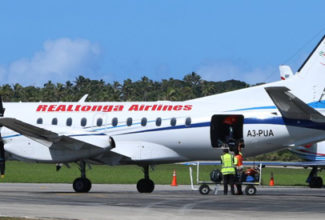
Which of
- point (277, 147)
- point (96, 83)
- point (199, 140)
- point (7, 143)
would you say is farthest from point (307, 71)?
point (96, 83)

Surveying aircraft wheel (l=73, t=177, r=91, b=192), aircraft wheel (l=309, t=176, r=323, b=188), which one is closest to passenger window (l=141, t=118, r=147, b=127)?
aircraft wheel (l=73, t=177, r=91, b=192)

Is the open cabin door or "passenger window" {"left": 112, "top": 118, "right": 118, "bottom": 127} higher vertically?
"passenger window" {"left": 112, "top": 118, "right": 118, "bottom": 127}

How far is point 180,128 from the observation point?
1243 inches

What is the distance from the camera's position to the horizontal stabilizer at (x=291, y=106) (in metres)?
28.9

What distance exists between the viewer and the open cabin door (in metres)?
30.8

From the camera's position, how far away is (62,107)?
113 feet

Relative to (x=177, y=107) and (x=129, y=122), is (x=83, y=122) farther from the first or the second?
(x=177, y=107)

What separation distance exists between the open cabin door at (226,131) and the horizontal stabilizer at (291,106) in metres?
1.99

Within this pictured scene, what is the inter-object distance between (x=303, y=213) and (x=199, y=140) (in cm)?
1027

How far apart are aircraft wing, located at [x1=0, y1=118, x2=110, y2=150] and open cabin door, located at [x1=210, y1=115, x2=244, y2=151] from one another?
450 cm

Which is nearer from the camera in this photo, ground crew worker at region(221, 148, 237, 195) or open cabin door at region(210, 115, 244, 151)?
ground crew worker at region(221, 148, 237, 195)

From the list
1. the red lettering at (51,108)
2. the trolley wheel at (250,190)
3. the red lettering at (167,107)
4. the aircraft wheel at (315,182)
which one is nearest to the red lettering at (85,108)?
the red lettering at (51,108)

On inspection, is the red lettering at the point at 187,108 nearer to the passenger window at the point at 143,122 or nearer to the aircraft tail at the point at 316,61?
the passenger window at the point at 143,122

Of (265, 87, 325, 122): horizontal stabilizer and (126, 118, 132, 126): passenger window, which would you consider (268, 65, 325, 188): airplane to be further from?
(265, 87, 325, 122): horizontal stabilizer
